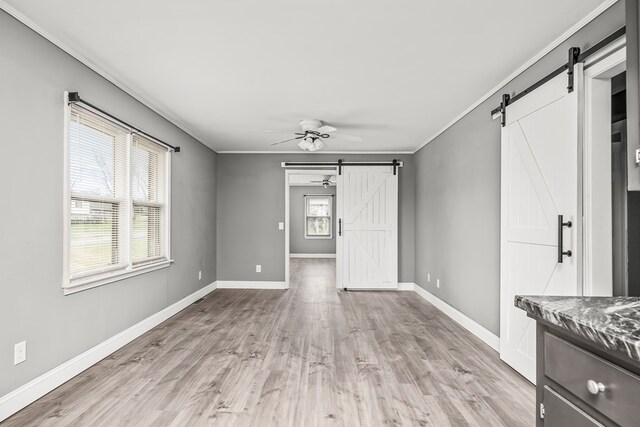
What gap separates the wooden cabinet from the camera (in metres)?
0.81

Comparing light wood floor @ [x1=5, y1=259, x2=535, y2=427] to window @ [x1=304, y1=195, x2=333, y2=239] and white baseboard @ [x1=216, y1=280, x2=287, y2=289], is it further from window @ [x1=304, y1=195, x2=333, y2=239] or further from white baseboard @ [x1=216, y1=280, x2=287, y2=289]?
window @ [x1=304, y1=195, x2=333, y2=239]

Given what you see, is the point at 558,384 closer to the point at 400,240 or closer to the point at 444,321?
the point at 444,321

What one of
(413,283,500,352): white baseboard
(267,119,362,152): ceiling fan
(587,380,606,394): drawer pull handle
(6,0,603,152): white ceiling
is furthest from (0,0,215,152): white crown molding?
(413,283,500,352): white baseboard

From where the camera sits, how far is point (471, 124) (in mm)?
3854

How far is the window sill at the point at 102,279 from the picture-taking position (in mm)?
2647

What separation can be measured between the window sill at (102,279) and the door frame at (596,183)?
3.51 meters

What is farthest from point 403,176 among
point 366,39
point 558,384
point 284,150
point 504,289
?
point 558,384

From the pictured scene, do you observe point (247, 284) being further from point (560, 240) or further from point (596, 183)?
point (596, 183)

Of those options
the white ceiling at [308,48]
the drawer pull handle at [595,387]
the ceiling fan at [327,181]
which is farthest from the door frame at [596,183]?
the ceiling fan at [327,181]

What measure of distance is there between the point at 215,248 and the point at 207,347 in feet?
10.1

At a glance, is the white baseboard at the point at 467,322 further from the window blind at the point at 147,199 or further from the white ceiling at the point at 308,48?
the window blind at the point at 147,199

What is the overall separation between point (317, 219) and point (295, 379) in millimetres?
8962

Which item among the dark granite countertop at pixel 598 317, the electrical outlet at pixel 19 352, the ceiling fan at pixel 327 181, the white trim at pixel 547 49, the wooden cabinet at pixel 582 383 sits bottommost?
the electrical outlet at pixel 19 352

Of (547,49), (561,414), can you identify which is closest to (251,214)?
(547,49)
